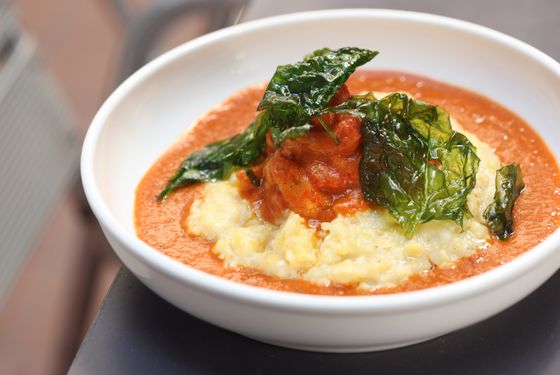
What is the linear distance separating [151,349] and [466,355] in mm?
656

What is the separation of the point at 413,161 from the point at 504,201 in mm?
230

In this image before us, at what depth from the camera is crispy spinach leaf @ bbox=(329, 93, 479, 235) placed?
1648 mm

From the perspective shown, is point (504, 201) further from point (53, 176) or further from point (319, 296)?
point (53, 176)

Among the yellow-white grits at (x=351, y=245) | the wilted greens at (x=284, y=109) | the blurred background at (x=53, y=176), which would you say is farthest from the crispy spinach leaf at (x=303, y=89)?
the blurred background at (x=53, y=176)

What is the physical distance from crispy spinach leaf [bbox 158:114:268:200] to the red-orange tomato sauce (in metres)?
0.03

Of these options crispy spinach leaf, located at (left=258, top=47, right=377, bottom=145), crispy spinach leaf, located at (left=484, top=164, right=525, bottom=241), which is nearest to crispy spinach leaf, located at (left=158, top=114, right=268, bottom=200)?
crispy spinach leaf, located at (left=258, top=47, right=377, bottom=145)

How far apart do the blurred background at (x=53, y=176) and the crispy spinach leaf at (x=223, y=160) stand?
1.05 metres

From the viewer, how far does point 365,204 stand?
172 cm

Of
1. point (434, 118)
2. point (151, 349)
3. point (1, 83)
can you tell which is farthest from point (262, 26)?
point (1, 83)

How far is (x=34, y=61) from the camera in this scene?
3.88m

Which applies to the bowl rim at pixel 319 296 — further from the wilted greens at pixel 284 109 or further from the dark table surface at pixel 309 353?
the wilted greens at pixel 284 109

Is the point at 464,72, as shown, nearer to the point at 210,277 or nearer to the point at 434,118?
the point at 434,118

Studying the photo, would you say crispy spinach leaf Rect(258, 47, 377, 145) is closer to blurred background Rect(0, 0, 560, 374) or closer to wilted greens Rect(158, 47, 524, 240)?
wilted greens Rect(158, 47, 524, 240)

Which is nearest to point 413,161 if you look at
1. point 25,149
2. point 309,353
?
point 309,353
